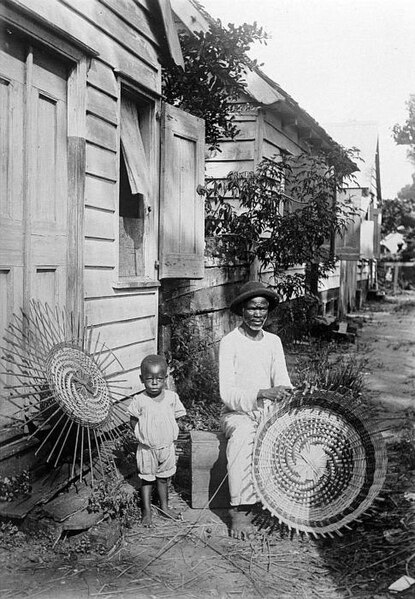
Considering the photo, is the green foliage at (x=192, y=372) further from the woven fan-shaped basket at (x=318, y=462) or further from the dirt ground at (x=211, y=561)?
the woven fan-shaped basket at (x=318, y=462)

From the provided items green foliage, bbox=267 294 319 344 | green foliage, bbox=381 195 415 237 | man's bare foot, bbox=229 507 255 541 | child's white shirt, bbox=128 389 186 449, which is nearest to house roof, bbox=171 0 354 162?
green foliage, bbox=267 294 319 344

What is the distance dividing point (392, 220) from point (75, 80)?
34720 mm

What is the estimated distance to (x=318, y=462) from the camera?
13.1ft

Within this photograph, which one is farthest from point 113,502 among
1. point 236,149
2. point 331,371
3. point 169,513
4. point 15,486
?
point 236,149

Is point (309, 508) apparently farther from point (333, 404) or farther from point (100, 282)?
point (100, 282)

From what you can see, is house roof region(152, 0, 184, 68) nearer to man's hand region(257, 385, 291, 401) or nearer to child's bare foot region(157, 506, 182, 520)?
man's hand region(257, 385, 291, 401)

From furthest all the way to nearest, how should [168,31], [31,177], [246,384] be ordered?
1. [168,31]
2. [246,384]
3. [31,177]

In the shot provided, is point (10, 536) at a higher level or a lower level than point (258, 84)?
lower

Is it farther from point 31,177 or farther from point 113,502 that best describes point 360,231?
point 113,502

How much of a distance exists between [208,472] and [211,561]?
0.88 m

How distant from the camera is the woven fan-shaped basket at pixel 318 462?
3797 mm

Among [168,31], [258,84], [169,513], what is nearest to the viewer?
[169,513]

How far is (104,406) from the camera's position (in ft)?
13.2

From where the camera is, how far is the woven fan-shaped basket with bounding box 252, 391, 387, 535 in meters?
3.80
